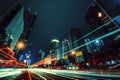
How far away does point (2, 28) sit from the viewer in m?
103

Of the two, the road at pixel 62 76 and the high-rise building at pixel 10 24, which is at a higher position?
the high-rise building at pixel 10 24

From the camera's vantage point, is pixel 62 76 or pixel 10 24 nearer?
pixel 62 76

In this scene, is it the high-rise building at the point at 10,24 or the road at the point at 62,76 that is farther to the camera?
the high-rise building at the point at 10,24

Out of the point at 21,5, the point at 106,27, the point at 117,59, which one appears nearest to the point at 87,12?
the point at 106,27

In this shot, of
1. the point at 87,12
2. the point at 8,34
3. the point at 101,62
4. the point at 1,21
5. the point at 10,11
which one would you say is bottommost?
the point at 101,62

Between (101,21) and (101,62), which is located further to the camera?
(101,21)

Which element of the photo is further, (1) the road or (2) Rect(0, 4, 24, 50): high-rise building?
(2) Rect(0, 4, 24, 50): high-rise building

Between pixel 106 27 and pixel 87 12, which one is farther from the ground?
pixel 87 12

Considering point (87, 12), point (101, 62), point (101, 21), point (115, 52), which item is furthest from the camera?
point (87, 12)

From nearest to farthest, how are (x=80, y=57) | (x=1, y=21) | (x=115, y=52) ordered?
(x=115, y=52) → (x=80, y=57) → (x=1, y=21)

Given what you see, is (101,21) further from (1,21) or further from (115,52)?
(1,21)

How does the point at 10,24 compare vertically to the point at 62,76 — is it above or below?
above

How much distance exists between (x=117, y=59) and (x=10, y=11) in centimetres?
10308

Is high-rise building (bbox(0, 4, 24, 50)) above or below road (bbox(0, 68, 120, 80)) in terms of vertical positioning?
above
